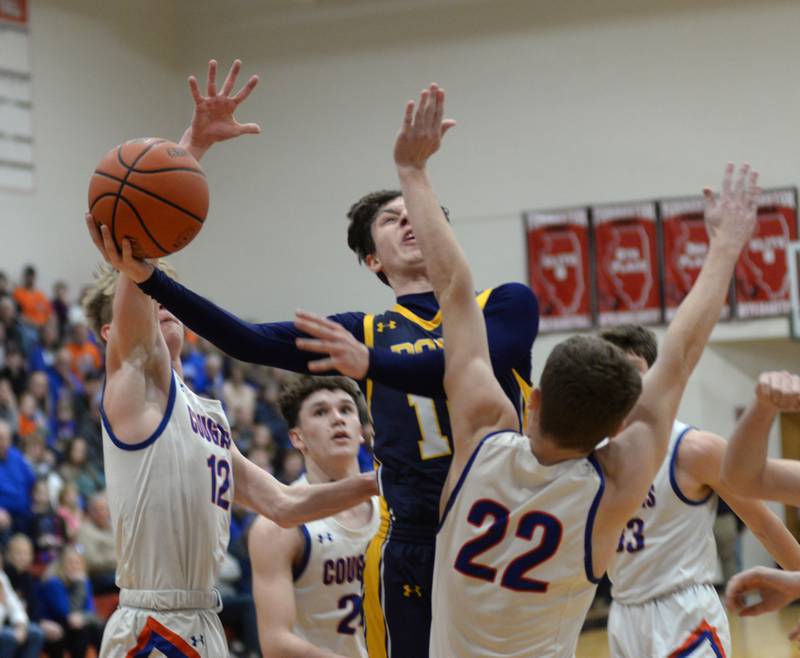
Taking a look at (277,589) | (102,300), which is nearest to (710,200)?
(102,300)

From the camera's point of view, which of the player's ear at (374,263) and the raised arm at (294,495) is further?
the raised arm at (294,495)

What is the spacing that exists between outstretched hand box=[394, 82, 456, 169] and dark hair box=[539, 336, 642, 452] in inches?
27.5

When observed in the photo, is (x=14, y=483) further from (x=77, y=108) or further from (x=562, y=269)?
(x=562, y=269)

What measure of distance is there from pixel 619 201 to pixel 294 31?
20.3ft

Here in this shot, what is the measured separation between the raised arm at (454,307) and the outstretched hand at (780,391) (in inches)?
26.4

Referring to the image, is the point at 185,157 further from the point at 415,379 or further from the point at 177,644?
the point at 177,644

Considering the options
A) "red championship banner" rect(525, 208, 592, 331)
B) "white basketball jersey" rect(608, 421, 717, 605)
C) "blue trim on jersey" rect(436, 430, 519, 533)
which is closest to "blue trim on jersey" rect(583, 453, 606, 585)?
"blue trim on jersey" rect(436, 430, 519, 533)

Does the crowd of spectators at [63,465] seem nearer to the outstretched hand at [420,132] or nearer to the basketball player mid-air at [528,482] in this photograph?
the outstretched hand at [420,132]

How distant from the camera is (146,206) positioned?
3812mm

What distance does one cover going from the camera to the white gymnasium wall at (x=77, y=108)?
1705 cm

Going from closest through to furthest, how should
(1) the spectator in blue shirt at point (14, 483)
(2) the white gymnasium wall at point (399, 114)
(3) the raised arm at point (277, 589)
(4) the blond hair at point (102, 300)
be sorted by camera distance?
(4) the blond hair at point (102, 300) → (3) the raised arm at point (277, 589) → (1) the spectator in blue shirt at point (14, 483) → (2) the white gymnasium wall at point (399, 114)

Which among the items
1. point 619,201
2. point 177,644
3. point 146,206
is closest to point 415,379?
point 146,206

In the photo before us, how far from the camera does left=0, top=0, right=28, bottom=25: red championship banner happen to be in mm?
17047

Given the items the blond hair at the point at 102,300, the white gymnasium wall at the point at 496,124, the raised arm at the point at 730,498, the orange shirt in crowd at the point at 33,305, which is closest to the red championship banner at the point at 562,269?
the white gymnasium wall at the point at 496,124
